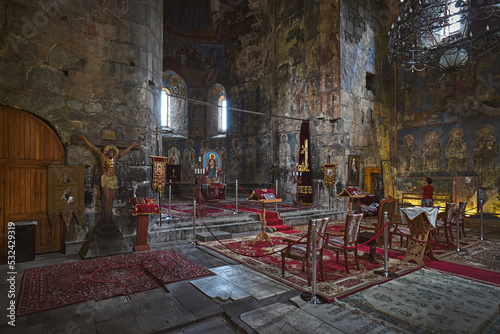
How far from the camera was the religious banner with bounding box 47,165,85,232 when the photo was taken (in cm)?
653

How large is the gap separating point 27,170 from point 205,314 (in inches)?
218

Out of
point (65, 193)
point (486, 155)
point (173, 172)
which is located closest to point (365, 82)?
point (486, 155)

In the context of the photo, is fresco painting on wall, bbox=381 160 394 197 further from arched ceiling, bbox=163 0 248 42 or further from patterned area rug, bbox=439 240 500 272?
arched ceiling, bbox=163 0 248 42

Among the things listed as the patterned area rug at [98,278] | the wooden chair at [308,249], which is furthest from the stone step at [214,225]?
the wooden chair at [308,249]

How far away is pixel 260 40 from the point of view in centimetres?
1708

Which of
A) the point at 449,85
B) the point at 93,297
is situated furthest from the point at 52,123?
the point at 449,85

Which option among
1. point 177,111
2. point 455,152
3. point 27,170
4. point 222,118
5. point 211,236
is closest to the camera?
point 27,170

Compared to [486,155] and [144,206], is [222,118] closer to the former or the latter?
[144,206]

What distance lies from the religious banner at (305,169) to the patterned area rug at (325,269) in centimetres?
648

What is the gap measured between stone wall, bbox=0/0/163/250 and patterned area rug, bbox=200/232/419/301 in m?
3.17

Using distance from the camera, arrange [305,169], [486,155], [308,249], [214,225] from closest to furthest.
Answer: [308,249]
[214,225]
[486,155]
[305,169]

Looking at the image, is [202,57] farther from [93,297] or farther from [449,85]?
[93,297]

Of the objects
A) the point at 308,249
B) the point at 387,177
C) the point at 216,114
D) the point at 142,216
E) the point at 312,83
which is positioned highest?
the point at 312,83

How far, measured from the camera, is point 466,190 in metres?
12.7
